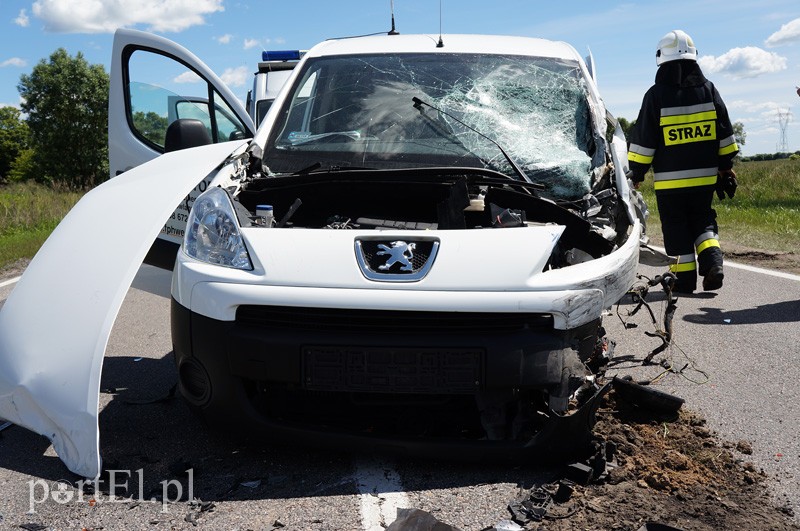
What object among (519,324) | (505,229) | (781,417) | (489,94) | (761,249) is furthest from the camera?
(761,249)

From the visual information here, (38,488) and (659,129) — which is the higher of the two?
(659,129)

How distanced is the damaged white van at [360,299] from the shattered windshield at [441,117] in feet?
0.18

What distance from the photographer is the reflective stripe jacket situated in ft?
23.0

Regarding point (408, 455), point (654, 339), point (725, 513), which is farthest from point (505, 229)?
point (654, 339)

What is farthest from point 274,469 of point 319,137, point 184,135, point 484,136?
point 184,135

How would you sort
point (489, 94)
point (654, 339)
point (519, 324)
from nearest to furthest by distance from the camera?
point (519, 324)
point (489, 94)
point (654, 339)

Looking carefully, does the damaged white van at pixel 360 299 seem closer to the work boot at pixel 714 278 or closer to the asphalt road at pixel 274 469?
the asphalt road at pixel 274 469

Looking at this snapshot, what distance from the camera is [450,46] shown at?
5344mm

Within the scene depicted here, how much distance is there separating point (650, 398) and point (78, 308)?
258 cm

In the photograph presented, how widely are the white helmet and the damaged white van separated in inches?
124

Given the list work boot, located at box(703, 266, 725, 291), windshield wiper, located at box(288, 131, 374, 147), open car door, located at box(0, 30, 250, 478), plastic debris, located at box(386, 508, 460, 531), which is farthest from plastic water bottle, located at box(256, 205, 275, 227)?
work boot, located at box(703, 266, 725, 291)

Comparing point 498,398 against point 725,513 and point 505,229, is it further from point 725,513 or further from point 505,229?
point 725,513

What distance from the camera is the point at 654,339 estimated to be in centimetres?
574

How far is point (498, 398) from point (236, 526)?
110 cm
